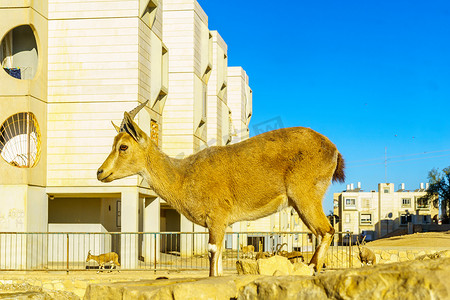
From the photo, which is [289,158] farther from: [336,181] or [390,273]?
[390,273]

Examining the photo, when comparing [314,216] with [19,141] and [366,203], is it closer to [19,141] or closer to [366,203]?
[19,141]

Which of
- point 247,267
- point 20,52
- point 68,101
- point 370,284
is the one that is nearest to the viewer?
point 370,284

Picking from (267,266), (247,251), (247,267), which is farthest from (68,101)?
(267,266)

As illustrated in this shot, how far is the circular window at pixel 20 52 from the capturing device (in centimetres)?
3306

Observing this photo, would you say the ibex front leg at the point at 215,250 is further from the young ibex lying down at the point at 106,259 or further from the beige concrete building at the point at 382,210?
the beige concrete building at the point at 382,210

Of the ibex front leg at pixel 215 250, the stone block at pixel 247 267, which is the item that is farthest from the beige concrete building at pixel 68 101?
the ibex front leg at pixel 215 250

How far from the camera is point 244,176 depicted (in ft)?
32.6

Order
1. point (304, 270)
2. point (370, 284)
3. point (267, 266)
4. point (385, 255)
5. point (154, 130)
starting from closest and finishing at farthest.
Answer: point (370, 284), point (304, 270), point (267, 266), point (385, 255), point (154, 130)

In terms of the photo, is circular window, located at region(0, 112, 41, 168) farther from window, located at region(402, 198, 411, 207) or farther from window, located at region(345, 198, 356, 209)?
window, located at region(345, 198, 356, 209)

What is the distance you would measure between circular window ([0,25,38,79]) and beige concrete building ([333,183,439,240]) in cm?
9170

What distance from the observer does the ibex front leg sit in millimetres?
9414

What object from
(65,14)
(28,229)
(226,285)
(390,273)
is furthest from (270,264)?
(65,14)

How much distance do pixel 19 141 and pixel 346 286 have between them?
92.9ft

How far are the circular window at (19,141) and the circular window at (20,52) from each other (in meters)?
2.83
